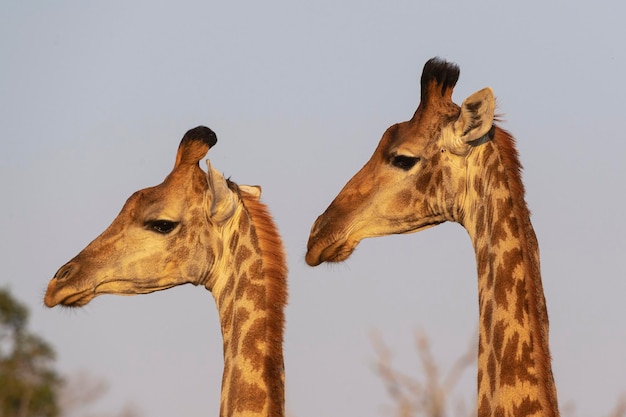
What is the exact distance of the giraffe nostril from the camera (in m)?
13.3

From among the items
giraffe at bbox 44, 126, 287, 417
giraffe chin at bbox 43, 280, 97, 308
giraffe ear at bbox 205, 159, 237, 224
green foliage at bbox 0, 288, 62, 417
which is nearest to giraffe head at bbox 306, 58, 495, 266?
giraffe at bbox 44, 126, 287, 417

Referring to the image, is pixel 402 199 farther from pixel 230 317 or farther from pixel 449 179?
pixel 230 317

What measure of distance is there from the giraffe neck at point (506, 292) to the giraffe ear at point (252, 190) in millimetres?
2742

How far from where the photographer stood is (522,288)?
434 inches

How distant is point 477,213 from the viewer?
1188 cm

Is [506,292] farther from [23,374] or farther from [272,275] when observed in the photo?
[23,374]

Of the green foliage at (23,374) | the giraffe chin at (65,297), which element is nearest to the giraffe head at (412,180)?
the giraffe chin at (65,297)

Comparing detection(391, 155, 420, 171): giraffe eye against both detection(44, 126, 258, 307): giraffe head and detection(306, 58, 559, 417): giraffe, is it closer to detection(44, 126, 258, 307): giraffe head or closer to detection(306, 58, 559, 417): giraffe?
detection(306, 58, 559, 417): giraffe

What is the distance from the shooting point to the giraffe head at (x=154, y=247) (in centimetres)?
1327

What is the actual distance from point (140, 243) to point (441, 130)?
306 centimetres

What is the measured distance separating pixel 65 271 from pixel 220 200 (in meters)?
1.58

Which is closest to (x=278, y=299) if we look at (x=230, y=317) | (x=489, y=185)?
(x=230, y=317)

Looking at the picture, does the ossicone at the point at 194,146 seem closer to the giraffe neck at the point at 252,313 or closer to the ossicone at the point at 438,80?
the giraffe neck at the point at 252,313

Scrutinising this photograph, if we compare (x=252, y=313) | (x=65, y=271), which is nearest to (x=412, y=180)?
(x=252, y=313)
